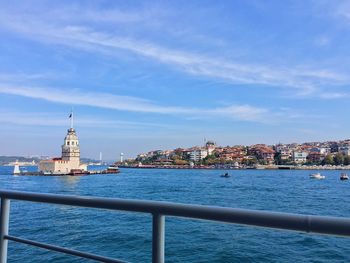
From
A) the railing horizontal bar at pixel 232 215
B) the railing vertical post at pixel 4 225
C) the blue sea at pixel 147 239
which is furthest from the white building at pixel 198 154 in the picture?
the railing horizontal bar at pixel 232 215

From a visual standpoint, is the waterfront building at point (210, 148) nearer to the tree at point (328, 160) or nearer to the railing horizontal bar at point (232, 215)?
the tree at point (328, 160)

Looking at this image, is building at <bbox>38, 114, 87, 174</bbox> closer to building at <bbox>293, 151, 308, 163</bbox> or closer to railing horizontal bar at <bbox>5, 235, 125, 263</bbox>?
building at <bbox>293, 151, 308, 163</bbox>

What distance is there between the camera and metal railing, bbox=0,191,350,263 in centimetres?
109

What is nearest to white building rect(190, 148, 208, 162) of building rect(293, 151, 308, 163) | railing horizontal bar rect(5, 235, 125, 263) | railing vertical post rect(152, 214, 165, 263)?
building rect(293, 151, 308, 163)

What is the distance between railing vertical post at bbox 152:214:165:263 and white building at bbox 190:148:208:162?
572 ft

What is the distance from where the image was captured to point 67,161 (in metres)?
105

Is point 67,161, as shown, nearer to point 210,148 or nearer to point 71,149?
point 71,149

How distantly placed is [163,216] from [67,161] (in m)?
108

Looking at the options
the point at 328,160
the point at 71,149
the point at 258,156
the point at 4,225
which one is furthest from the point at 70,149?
the point at 4,225

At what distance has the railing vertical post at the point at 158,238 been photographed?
1421mm

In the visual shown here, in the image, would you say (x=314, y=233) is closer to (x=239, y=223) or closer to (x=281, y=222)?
(x=281, y=222)

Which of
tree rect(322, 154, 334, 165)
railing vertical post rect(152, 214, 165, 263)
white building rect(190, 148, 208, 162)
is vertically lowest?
railing vertical post rect(152, 214, 165, 263)

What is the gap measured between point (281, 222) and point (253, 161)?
534 feet

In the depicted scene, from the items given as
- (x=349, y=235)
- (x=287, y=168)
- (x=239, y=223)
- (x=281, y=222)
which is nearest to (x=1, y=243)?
(x=239, y=223)
